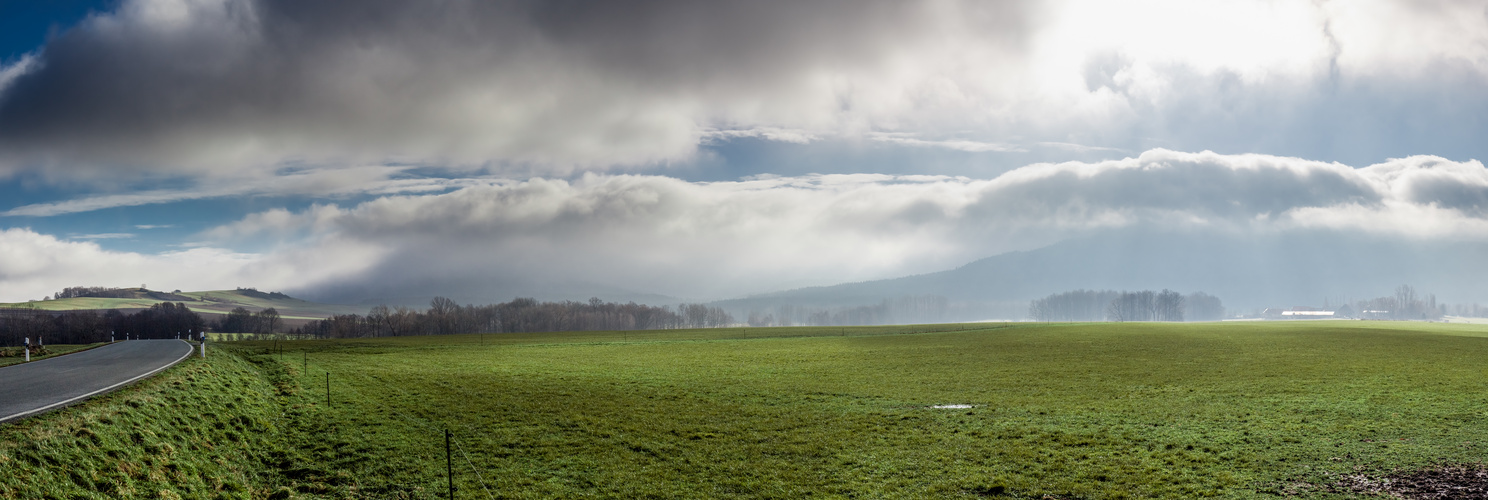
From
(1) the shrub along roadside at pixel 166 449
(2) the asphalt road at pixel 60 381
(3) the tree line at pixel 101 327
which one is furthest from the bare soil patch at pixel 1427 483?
(3) the tree line at pixel 101 327

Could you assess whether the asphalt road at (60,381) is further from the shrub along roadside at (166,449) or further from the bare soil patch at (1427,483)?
the bare soil patch at (1427,483)

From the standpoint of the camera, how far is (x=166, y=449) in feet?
58.7

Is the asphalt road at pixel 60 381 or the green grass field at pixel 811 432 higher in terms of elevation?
the asphalt road at pixel 60 381

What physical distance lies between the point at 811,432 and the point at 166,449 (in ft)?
60.3

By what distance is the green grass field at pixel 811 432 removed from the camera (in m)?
18.5

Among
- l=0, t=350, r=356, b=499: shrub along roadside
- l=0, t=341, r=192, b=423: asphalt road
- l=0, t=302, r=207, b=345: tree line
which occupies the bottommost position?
l=0, t=302, r=207, b=345: tree line

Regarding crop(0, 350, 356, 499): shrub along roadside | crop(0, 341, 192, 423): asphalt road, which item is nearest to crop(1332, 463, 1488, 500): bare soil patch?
crop(0, 350, 356, 499): shrub along roadside

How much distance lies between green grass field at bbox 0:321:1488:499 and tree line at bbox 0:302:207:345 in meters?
137

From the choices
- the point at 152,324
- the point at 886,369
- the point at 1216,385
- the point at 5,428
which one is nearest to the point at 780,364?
the point at 886,369

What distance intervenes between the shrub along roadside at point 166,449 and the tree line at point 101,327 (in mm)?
149999

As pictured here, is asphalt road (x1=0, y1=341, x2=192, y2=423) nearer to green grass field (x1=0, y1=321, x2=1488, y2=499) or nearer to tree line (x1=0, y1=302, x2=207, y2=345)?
green grass field (x1=0, y1=321, x2=1488, y2=499)

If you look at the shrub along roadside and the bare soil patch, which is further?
the bare soil patch

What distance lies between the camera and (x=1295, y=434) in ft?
78.6

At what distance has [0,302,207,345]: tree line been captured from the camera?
139 meters
